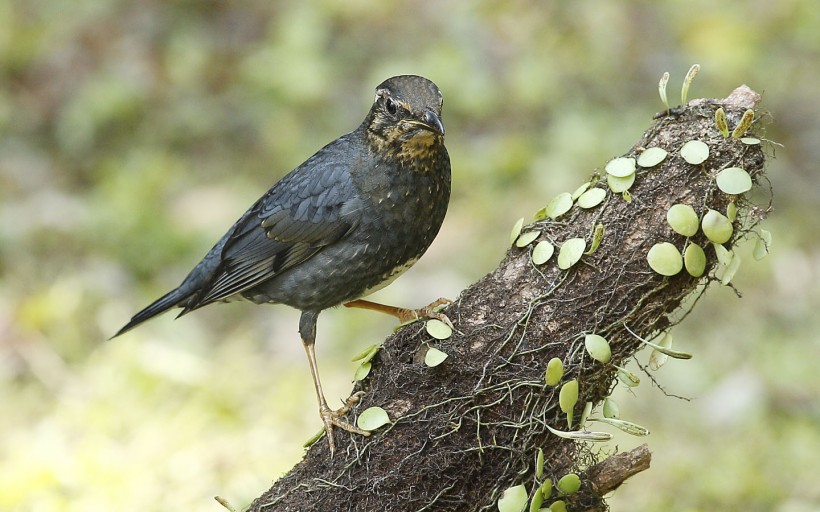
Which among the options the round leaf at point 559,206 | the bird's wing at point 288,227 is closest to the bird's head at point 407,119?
the bird's wing at point 288,227

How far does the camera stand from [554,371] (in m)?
2.69

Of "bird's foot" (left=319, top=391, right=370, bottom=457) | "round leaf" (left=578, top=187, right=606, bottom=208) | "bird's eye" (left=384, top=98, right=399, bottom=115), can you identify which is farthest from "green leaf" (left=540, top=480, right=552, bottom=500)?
"bird's eye" (left=384, top=98, right=399, bottom=115)

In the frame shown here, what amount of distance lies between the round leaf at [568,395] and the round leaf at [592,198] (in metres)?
0.53

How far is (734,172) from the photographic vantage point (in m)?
2.65

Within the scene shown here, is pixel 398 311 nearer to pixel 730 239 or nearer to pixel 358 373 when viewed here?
pixel 358 373

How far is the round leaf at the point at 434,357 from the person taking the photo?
2.80 metres

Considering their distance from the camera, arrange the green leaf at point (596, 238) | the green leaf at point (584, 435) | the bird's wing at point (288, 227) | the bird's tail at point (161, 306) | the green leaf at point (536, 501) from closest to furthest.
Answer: the green leaf at point (584, 435) → the green leaf at point (596, 238) → the green leaf at point (536, 501) → the bird's wing at point (288, 227) → the bird's tail at point (161, 306)

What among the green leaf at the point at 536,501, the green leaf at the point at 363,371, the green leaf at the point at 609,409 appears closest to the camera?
the green leaf at the point at 536,501

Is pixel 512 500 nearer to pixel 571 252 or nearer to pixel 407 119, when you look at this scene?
pixel 571 252

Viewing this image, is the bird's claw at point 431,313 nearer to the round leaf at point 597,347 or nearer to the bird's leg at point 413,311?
the bird's leg at point 413,311

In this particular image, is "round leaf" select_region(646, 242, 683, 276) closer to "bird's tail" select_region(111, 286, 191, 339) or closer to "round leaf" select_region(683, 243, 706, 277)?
"round leaf" select_region(683, 243, 706, 277)

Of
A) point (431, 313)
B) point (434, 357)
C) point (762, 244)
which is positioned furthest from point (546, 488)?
point (762, 244)

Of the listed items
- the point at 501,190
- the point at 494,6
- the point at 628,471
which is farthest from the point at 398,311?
the point at 494,6

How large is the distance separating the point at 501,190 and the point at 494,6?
2.17 metres
